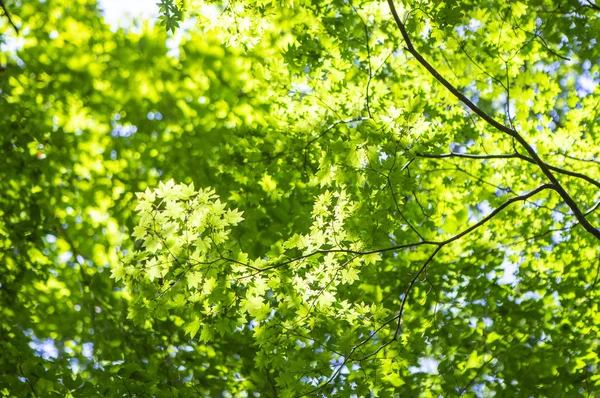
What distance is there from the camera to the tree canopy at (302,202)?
279 cm

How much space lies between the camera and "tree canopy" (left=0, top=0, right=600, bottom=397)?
2.79 meters

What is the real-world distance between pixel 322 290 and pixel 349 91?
5.85 ft

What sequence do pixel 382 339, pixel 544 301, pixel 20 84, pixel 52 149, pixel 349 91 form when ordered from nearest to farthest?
pixel 349 91 → pixel 382 339 → pixel 544 301 → pixel 52 149 → pixel 20 84

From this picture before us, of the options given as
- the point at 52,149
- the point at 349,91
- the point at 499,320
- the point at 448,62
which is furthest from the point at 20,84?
the point at 499,320

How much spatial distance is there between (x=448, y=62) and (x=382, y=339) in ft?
8.62

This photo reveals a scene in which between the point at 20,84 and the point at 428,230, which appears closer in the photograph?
the point at 428,230

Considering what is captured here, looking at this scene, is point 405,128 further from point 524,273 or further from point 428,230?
point 524,273

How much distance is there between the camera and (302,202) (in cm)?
448

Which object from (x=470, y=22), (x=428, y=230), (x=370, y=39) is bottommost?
(x=428, y=230)

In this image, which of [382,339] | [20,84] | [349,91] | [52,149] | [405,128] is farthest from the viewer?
[20,84]

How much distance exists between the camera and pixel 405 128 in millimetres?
2762

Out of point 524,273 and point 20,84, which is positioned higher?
point 20,84

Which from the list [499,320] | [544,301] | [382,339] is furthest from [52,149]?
[544,301]

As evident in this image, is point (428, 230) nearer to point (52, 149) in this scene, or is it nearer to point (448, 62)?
point (448, 62)
